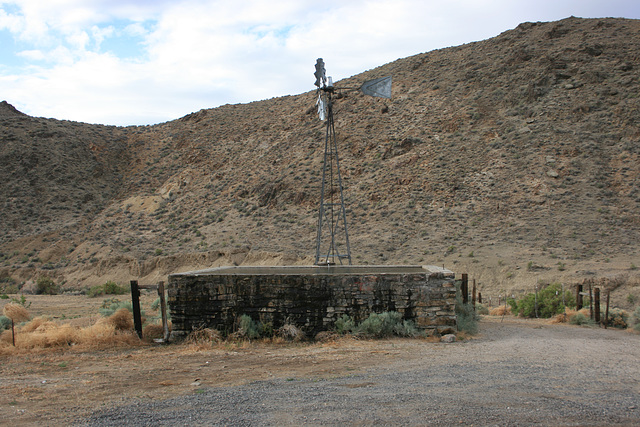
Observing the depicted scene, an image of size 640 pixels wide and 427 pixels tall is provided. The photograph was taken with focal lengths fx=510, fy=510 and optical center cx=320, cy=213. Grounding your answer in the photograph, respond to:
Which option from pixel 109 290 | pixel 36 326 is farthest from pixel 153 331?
pixel 109 290

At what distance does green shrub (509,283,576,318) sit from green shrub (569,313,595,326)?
1.93m

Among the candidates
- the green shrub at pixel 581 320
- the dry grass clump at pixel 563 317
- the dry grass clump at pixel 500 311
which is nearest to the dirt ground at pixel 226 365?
the green shrub at pixel 581 320

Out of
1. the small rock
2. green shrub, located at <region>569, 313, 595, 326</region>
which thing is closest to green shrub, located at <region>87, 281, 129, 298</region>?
the small rock

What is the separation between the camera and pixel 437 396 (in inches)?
247

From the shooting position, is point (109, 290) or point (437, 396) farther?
point (109, 290)

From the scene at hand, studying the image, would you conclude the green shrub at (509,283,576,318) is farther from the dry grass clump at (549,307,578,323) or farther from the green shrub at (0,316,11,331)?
the green shrub at (0,316,11,331)

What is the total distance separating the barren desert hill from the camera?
25984mm

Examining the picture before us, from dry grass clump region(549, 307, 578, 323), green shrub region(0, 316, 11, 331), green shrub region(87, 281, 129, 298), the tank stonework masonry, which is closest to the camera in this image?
the tank stonework masonry

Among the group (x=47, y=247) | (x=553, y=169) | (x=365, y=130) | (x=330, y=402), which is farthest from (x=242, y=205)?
(x=330, y=402)

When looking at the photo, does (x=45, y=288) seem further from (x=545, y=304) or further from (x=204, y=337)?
(x=545, y=304)

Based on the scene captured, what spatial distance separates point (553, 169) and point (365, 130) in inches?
563

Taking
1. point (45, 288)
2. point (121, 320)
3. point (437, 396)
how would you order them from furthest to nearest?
point (45, 288)
point (121, 320)
point (437, 396)

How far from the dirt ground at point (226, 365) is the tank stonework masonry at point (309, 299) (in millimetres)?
585

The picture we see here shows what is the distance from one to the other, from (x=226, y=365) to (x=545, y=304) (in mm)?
12487
